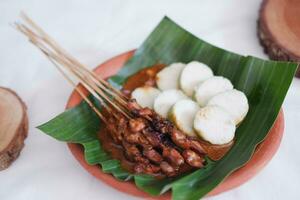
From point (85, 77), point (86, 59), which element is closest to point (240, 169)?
point (85, 77)

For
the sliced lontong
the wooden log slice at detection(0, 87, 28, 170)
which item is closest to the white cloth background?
the wooden log slice at detection(0, 87, 28, 170)

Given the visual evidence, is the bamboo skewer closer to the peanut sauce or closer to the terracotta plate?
Answer: the peanut sauce

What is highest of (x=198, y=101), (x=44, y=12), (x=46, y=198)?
(x=44, y=12)

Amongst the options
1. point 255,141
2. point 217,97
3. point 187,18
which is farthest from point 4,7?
point 255,141

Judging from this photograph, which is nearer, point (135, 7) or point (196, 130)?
point (196, 130)

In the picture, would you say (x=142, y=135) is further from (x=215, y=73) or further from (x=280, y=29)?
(x=280, y=29)

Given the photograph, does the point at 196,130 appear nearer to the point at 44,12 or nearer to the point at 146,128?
the point at 146,128
